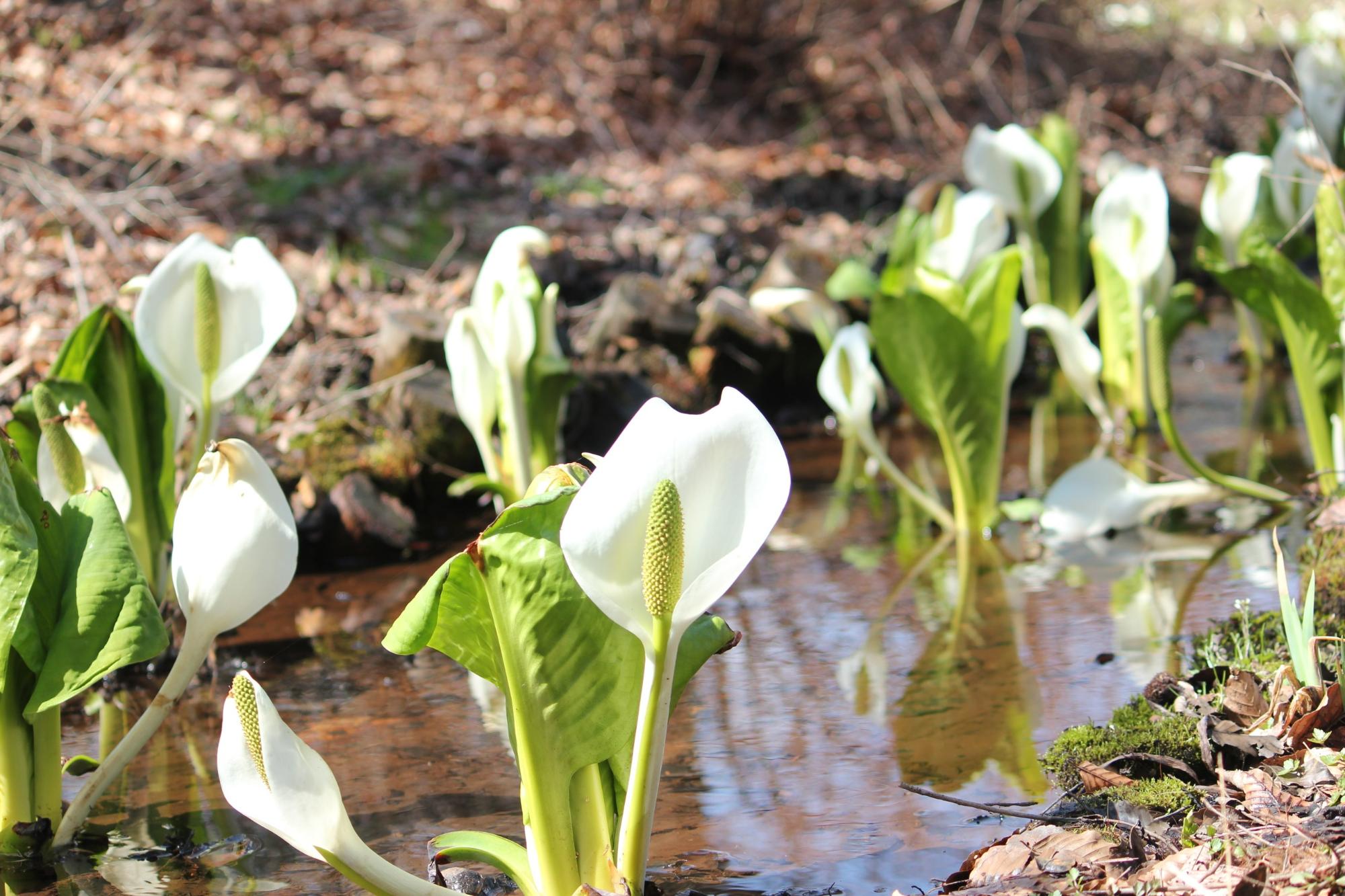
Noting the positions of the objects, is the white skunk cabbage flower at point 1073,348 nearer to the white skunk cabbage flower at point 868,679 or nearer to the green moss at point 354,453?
the white skunk cabbage flower at point 868,679

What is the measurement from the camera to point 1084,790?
179 cm

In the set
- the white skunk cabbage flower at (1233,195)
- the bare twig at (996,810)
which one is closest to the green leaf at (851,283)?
the white skunk cabbage flower at (1233,195)

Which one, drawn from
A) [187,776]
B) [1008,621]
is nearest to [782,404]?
[1008,621]

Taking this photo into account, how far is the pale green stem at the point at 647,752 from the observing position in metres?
1.42

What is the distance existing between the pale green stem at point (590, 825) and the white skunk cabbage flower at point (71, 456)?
1009 millimetres

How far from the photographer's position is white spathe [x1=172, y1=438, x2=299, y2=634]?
5.68ft

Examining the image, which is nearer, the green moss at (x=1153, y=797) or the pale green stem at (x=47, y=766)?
the green moss at (x=1153, y=797)

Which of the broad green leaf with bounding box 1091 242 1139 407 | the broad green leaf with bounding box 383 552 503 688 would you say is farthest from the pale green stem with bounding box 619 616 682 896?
the broad green leaf with bounding box 1091 242 1139 407

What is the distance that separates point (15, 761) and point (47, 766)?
0.05 m

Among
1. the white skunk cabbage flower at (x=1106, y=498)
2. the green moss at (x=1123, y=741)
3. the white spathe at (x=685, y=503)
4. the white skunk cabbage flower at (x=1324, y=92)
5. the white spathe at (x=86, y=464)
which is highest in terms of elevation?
the white skunk cabbage flower at (x=1324, y=92)

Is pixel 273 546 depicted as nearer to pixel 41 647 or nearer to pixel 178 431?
pixel 41 647

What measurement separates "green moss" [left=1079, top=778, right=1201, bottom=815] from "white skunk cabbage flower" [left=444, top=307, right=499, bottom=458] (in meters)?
1.85

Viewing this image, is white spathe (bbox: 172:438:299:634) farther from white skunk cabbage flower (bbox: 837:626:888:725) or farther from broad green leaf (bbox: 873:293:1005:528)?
broad green leaf (bbox: 873:293:1005:528)

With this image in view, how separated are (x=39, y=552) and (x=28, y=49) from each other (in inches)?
220
